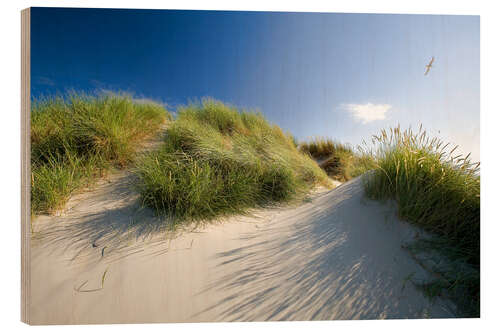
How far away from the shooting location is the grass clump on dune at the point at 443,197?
112 centimetres

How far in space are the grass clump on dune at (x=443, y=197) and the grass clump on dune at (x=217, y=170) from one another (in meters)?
0.93

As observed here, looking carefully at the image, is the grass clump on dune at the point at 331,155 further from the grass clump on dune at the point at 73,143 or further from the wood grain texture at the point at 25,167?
the wood grain texture at the point at 25,167

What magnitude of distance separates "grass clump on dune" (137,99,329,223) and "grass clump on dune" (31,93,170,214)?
0.38m

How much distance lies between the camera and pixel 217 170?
183cm

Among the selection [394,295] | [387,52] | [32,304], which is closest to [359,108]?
[387,52]

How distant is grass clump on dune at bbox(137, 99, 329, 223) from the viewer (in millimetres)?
1439

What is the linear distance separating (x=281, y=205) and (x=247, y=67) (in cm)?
135

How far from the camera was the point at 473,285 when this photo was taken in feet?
3.68

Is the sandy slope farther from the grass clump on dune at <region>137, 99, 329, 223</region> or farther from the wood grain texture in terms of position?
the grass clump on dune at <region>137, 99, 329, 223</region>

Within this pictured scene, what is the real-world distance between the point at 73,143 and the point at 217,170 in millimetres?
1404

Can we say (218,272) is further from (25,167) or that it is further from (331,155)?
(331,155)

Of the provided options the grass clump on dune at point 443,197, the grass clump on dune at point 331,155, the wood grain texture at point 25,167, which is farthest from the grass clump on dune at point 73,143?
the grass clump on dune at point 331,155

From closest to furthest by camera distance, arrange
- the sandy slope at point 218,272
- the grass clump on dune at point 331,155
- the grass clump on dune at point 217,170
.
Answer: the sandy slope at point 218,272 → the grass clump on dune at point 217,170 → the grass clump on dune at point 331,155
